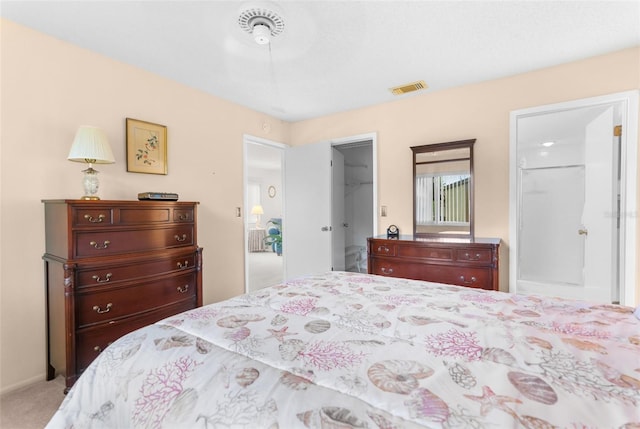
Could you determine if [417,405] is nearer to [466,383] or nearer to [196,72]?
[466,383]

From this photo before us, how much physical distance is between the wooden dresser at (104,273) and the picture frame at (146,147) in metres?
0.57

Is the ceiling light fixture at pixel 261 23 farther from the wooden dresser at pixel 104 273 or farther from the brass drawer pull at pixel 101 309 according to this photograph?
the brass drawer pull at pixel 101 309

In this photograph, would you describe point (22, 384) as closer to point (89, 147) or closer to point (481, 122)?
point (89, 147)

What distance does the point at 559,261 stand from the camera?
171 inches

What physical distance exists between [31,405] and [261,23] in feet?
9.31

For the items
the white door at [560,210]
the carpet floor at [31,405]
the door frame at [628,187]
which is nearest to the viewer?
the carpet floor at [31,405]

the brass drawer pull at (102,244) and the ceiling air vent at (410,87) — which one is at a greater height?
the ceiling air vent at (410,87)

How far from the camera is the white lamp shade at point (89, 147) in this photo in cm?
211

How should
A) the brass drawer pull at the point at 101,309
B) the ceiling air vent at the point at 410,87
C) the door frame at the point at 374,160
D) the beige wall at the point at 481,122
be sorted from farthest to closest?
the door frame at the point at 374,160 → the ceiling air vent at the point at 410,87 → the beige wall at the point at 481,122 → the brass drawer pull at the point at 101,309

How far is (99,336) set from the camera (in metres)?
2.07

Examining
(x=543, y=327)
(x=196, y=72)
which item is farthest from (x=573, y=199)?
(x=196, y=72)

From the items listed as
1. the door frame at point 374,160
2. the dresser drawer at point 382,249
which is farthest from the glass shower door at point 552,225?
the dresser drawer at point 382,249

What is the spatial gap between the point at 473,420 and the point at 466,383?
14cm

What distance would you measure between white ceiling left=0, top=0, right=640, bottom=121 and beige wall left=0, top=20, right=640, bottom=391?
0.17 meters
